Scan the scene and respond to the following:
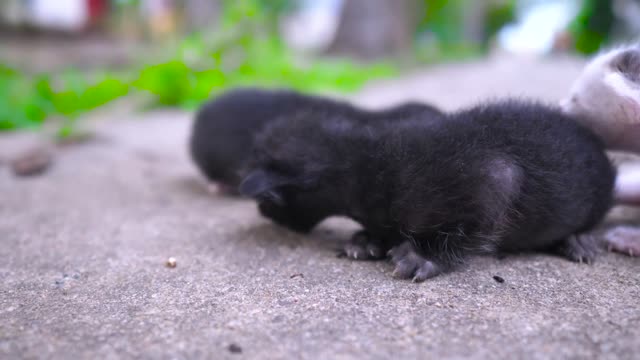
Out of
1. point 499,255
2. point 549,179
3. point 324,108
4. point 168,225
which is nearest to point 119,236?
point 168,225

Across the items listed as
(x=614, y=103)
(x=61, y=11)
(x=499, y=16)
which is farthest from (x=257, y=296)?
(x=499, y=16)

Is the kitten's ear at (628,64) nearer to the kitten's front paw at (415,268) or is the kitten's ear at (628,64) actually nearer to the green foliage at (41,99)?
the kitten's front paw at (415,268)

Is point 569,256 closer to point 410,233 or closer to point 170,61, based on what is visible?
point 410,233

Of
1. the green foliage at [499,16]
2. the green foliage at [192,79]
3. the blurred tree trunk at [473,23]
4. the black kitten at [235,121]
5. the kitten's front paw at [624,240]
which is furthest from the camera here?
the green foliage at [499,16]

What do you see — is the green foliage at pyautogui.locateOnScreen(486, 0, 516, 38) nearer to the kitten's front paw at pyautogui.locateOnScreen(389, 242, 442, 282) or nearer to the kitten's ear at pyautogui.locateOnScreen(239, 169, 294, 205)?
the kitten's ear at pyautogui.locateOnScreen(239, 169, 294, 205)

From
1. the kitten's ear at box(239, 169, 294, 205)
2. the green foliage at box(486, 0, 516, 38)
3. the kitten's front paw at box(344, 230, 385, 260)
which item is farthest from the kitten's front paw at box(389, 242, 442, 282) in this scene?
the green foliage at box(486, 0, 516, 38)

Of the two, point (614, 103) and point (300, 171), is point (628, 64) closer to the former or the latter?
point (614, 103)

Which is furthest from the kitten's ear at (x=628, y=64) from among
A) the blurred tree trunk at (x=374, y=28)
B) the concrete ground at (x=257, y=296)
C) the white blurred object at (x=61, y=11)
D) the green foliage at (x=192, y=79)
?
the white blurred object at (x=61, y=11)
